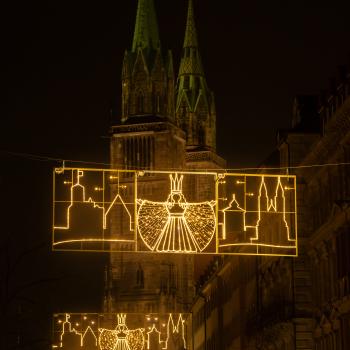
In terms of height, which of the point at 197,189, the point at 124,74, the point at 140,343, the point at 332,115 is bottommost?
the point at 140,343

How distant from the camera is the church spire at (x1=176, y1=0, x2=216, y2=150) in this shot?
178m

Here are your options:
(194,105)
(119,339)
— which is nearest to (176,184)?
(119,339)

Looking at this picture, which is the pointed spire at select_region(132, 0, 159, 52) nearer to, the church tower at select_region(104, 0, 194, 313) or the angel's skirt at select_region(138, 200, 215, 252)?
the church tower at select_region(104, 0, 194, 313)

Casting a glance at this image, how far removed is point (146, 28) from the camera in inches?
6368

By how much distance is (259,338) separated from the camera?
63906 millimetres

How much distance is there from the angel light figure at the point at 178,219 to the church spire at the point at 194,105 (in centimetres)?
14043

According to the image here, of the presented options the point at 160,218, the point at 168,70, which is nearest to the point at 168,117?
the point at 168,70

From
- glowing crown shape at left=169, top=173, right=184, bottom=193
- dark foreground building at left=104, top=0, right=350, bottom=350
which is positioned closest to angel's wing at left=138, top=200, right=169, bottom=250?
glowing crown shape at left=169, top=173, right=184, bottom=193

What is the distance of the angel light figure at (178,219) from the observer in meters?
36.1

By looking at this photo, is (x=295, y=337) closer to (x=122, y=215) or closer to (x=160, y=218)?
(x=160, y=218)

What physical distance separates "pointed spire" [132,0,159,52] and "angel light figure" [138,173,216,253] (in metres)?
124

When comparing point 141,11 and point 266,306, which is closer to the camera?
point 266,306

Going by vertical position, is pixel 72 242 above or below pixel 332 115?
below

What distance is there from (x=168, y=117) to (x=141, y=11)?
39.3 feet
